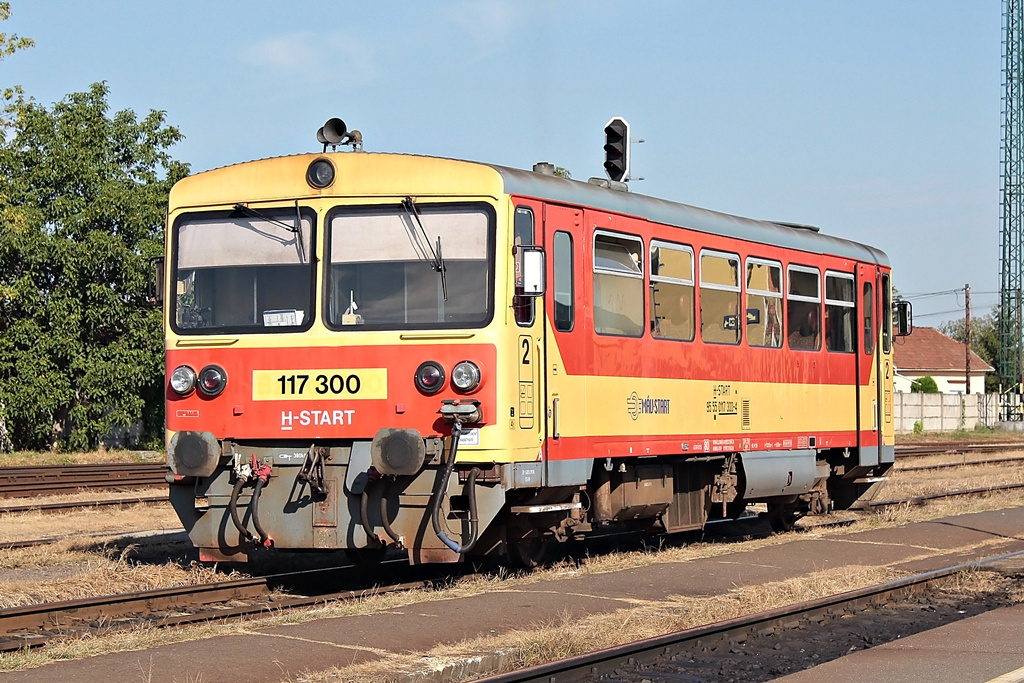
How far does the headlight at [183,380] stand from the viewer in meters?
11.5

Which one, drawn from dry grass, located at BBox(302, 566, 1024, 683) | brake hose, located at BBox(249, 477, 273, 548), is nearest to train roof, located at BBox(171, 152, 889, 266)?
brake hose, located at BBox(249, 477, 273, 548)

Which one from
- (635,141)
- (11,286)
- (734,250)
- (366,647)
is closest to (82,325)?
(11,286)

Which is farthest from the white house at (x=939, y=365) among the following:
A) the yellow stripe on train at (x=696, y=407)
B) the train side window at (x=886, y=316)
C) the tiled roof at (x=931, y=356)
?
the yellow stripe on train at (x=696, y=407)

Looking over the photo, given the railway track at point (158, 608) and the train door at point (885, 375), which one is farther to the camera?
the train door at point (885, 375)

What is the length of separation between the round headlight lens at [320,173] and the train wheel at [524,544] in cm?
322

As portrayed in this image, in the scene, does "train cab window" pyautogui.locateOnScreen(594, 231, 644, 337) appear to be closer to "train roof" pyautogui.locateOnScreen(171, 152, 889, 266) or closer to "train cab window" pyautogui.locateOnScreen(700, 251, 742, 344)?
"train roof" pyautogui.locateOnScreen(171, 152, 889, 266)

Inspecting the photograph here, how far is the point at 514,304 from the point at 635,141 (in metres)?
7.22

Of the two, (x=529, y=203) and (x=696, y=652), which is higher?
(x=529, y=203)

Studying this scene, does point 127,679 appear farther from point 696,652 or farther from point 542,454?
point 542,454

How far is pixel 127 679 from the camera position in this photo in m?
7.60

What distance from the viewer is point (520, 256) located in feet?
36.1

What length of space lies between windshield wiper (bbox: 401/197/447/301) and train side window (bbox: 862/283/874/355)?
7.69 meters

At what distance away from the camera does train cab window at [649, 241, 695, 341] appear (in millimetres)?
13086

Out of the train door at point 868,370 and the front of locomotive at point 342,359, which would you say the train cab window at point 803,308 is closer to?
the train door at point 868,370
